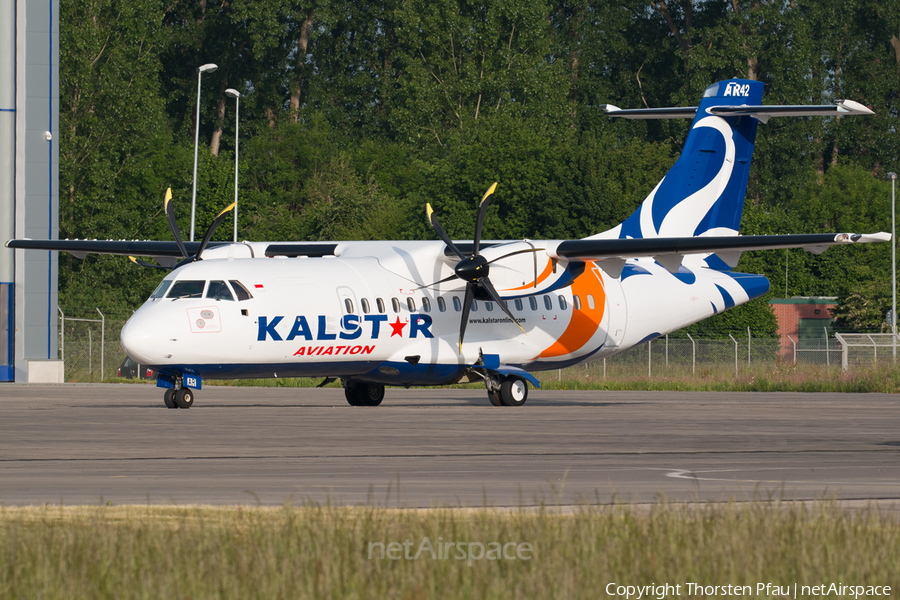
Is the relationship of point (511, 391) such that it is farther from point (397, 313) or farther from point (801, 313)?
point (801, 313)

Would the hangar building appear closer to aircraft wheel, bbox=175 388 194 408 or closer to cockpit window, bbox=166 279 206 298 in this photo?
aircraft wheel, bbox=175 388 194 408

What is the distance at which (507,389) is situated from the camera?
27391 millimetres

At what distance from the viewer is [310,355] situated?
2439 centimetres

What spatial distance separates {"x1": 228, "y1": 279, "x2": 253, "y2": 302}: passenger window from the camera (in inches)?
940

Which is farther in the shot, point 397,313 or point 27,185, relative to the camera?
point 27,185

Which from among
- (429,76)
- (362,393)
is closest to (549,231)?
(429,76)

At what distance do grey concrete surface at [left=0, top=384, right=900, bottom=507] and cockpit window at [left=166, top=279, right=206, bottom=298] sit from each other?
2089mm

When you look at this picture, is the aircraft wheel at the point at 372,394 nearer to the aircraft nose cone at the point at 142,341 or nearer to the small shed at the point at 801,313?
the aircraft nose cone at the point at 142,341

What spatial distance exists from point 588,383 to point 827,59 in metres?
52.8

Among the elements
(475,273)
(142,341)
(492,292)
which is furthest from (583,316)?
(142,341)

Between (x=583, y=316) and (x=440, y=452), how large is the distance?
13.5m

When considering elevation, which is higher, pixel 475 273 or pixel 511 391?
pixel 475 273

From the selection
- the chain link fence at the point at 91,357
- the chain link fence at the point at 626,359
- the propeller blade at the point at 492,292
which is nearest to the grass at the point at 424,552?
the propeller blade at the point at 492,292

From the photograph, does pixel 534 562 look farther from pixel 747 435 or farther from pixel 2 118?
pixel 2 118
